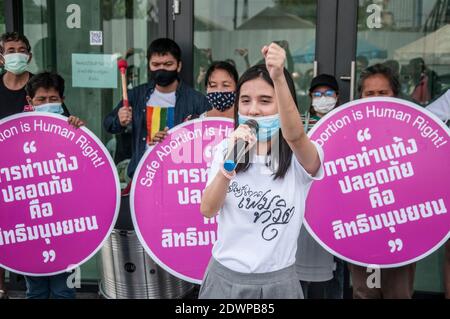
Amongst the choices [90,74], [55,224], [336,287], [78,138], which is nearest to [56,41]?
[90,74]

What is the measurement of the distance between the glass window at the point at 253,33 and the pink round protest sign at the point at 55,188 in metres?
1.18

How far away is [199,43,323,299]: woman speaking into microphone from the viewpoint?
2109mm

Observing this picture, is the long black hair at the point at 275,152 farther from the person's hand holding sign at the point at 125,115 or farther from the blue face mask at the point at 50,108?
the blue face mask at the point at 50,108

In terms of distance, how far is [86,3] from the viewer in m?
4.37

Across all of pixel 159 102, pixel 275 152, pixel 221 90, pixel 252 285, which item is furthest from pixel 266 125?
pixel 159 102

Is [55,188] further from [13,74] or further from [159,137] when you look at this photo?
[13,74]

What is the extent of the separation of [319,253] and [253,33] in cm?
182

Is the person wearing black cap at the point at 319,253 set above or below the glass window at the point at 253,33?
below

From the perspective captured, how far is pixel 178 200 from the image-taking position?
341 centimetres

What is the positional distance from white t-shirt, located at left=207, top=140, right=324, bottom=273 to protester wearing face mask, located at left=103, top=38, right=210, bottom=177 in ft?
5.14

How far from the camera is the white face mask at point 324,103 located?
140 inches

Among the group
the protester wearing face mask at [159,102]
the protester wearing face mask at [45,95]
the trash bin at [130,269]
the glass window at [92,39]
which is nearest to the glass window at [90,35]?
the glass window at [92,39]

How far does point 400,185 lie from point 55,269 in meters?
2.18
